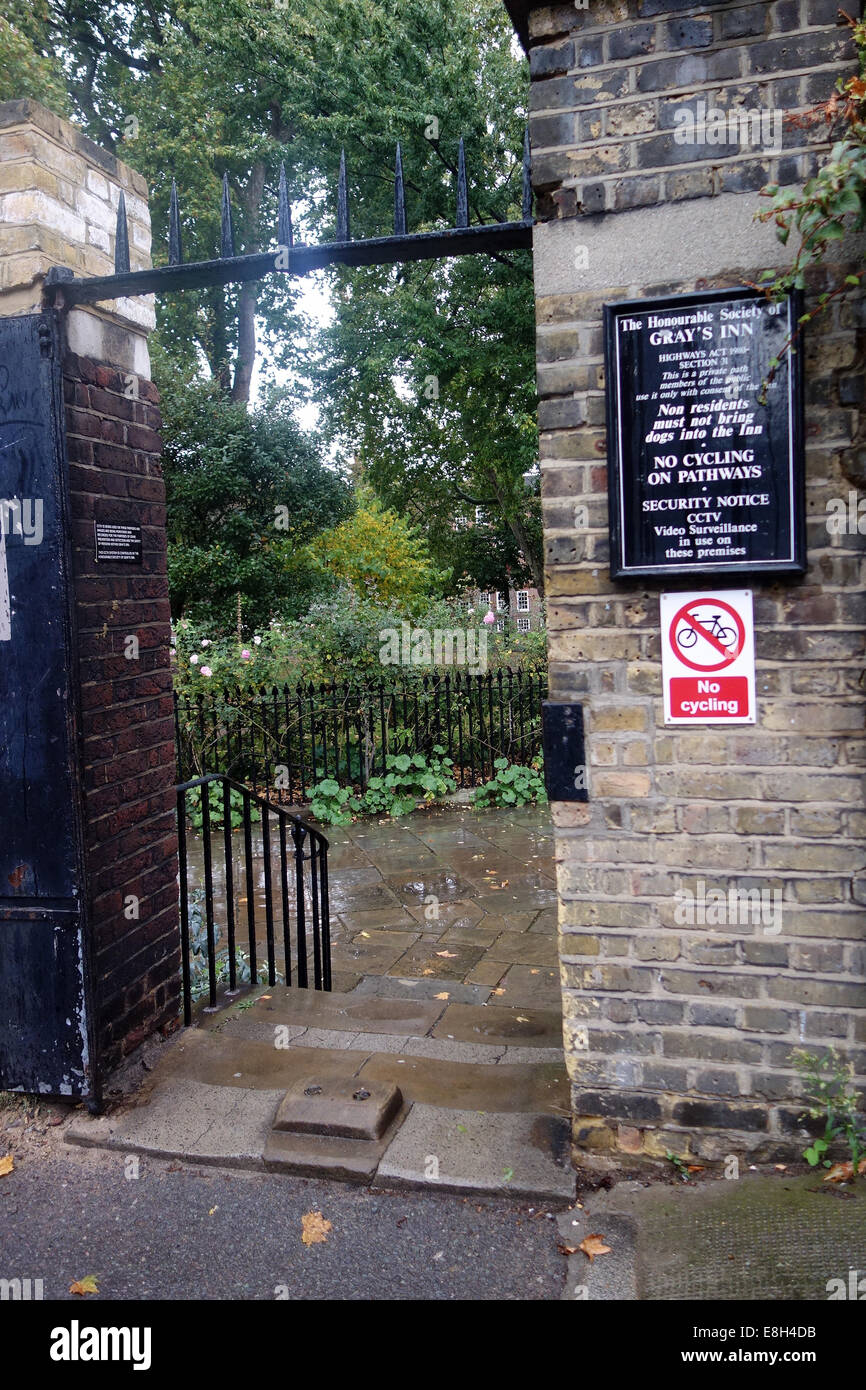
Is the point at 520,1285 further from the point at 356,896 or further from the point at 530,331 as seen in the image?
the point at 530,331

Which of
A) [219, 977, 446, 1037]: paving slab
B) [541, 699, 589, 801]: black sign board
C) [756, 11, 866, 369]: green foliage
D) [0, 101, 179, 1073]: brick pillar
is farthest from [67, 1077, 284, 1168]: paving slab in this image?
[756, 11, 866, 369]: green foliage

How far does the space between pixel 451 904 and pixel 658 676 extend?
157 inches

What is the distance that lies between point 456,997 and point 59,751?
2548mm

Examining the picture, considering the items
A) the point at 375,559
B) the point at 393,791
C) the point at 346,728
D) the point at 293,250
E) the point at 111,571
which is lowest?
the point at 393,791

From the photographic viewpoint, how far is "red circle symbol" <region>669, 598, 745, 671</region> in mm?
2451

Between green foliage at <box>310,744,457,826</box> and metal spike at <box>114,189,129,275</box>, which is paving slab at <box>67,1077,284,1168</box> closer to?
metal spike at <box>114,189,129,275</box>

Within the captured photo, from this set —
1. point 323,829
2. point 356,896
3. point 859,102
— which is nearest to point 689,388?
point 859,102

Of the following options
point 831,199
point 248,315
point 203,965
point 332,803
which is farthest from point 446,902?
point 248,315

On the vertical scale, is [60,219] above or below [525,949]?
above

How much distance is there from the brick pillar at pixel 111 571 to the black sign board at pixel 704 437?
68.9 inches

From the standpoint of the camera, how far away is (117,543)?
3262mm

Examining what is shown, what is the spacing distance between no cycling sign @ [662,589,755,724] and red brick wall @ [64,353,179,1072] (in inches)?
73.6

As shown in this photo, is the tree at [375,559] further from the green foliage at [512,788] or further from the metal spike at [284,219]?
the metal spike at [284,219]

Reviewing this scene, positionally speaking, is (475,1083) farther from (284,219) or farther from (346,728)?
(346,728)
